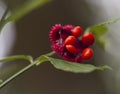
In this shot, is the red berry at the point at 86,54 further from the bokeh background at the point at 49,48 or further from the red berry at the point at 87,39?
the bokeh background at the point at 49,48

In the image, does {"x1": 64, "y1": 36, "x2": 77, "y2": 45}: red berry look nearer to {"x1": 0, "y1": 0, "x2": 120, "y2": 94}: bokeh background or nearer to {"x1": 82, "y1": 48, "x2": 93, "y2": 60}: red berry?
{"x1": 82, "y1": 48, "x2": 93, "y2": 60}: red berry

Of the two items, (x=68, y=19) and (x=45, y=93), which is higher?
(x=68, y=19)

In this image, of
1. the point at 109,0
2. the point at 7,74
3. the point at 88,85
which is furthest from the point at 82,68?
the point at 109,0

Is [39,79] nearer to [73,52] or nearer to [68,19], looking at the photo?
[68,19]

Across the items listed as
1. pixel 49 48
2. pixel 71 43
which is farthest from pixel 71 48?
pixel 49 48

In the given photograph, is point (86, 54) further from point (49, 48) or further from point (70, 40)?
point (49, 48)

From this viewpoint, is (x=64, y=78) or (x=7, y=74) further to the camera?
(x=64, y=78)

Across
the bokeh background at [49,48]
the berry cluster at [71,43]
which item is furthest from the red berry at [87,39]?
the bokeh background at [49,48]
